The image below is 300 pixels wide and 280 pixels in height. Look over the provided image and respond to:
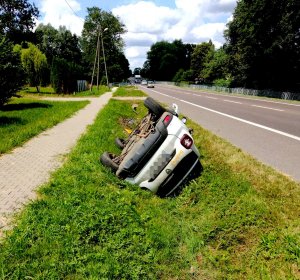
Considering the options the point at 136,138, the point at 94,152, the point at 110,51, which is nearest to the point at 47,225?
the point at 136,138

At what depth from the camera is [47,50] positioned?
8062 centimetres

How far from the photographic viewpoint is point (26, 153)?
7.70 meters

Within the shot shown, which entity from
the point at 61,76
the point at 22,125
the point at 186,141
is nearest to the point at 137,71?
the point at 61,76

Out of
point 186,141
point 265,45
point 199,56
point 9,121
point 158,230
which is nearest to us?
point 158,230

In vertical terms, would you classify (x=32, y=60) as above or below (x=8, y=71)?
above

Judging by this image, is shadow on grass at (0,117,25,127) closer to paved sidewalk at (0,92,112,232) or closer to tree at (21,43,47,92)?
paved sidewalk at (0,92,112,232)

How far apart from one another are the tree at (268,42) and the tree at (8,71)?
29.7 metres

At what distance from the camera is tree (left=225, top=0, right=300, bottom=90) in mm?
35297

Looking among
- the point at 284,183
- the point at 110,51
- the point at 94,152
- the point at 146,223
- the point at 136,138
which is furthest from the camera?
the point at 110,51

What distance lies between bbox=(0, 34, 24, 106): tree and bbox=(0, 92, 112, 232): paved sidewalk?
4732 millimetres

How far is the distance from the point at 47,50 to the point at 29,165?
80.6 metres

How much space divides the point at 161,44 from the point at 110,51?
227 feet

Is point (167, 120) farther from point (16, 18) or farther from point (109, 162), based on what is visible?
point (16, 18)

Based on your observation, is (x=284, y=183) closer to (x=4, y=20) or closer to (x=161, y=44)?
(x=4, y=20)
